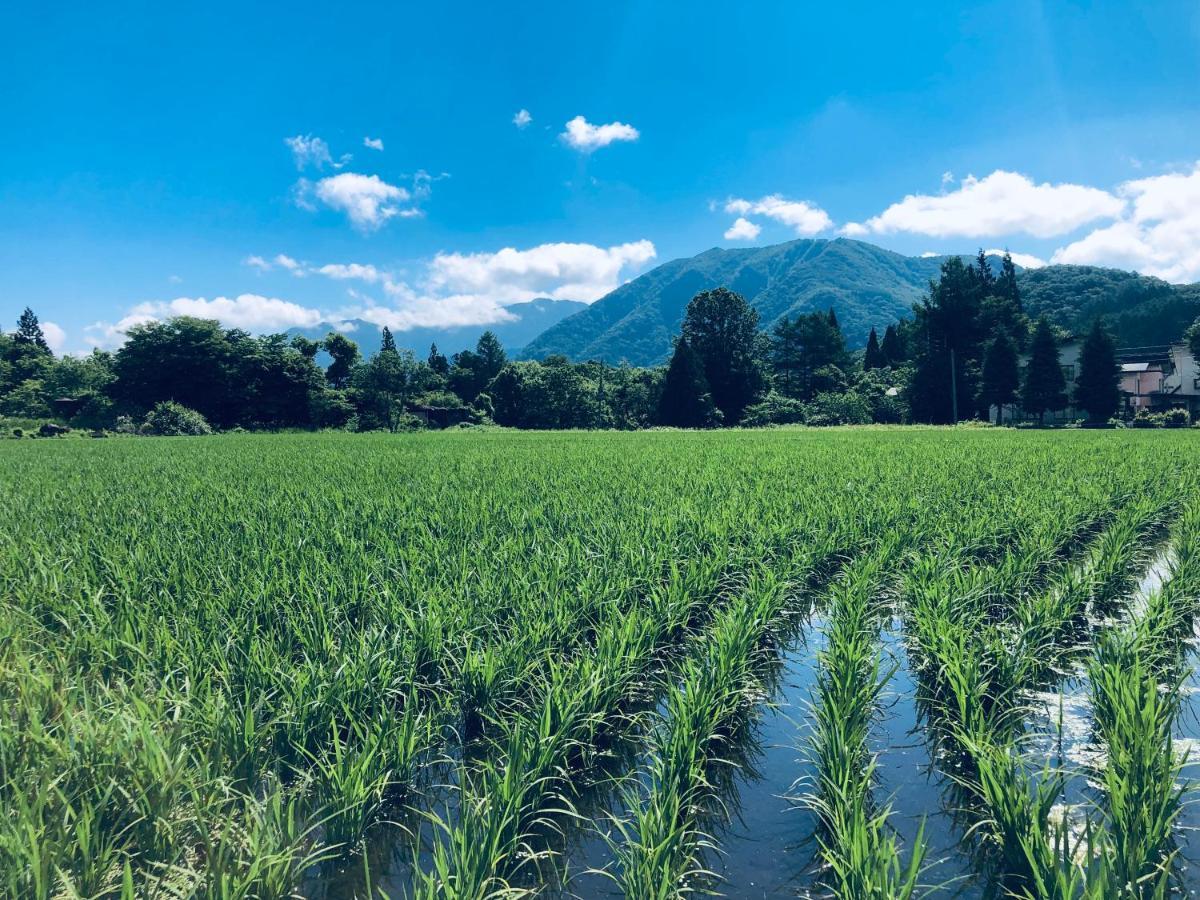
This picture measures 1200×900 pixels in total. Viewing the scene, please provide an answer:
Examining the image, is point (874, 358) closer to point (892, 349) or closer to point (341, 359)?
point (892, 349)

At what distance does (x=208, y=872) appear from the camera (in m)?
1.81

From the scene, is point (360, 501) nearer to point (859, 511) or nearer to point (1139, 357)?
point (859, 511)

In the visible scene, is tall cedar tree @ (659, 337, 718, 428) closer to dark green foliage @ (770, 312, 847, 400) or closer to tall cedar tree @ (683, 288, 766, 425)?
tall cedar tree @ (683, 288, 766, 425)

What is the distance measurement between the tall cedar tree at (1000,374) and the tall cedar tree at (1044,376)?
1188 mm

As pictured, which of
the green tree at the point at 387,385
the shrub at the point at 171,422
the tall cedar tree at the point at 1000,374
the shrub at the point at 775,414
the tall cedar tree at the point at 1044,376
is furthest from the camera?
the shrub at the point at 775,414

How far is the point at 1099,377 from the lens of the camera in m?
34.3

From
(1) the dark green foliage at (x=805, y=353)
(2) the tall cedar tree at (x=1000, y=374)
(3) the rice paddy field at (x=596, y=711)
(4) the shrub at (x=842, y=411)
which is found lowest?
(3) the rice paddy field at (x=596, y=711)

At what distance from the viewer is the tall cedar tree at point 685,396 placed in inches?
1732

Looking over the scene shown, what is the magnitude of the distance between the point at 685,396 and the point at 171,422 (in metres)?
Result: 32.8

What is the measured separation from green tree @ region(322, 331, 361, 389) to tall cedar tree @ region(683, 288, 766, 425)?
93.8ft

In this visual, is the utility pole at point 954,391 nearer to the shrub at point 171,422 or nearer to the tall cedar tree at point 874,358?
the tall cedar tree at point 874,358

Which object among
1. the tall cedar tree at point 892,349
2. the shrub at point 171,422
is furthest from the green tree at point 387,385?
the tall cedar tree at point 892,349

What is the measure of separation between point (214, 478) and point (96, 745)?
10193 mm

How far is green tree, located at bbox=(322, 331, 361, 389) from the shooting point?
52.7 m
